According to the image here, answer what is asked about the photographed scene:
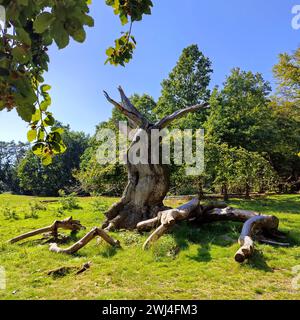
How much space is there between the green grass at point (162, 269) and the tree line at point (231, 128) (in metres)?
6.70

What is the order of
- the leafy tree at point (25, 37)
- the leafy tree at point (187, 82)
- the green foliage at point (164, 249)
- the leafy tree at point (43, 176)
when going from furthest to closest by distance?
1. the leafy tree at point (43, 176)
2. the leafy tree at point (187, 82)
3. the green foliage at point (164, 249)
4. the leafy tree at point (25, 37)

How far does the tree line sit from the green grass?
22.0 feet

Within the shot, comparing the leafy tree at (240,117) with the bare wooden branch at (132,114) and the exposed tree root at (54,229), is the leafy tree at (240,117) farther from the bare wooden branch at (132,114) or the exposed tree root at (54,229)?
the exposed tree root at (54,229)

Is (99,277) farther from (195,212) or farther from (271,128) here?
(271,128)

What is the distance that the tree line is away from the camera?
1481cm

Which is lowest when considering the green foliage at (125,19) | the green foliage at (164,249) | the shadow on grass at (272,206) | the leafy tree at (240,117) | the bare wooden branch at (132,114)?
the green foliage at (164,249)

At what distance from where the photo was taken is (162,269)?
5668mm

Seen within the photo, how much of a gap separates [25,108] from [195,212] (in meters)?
7.93

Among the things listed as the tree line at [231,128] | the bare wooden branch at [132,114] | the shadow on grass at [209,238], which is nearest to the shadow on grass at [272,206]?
the tree line at [231,128]

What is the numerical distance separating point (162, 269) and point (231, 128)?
18528 mm

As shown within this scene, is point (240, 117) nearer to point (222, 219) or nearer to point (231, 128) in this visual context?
point (231, 128)

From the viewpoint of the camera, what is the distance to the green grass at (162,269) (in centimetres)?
457

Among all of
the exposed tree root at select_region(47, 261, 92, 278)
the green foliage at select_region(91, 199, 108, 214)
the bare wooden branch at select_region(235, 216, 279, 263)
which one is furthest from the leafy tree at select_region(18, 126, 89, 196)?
the exposed tree root at select_region(47, 261, 92, 278)
